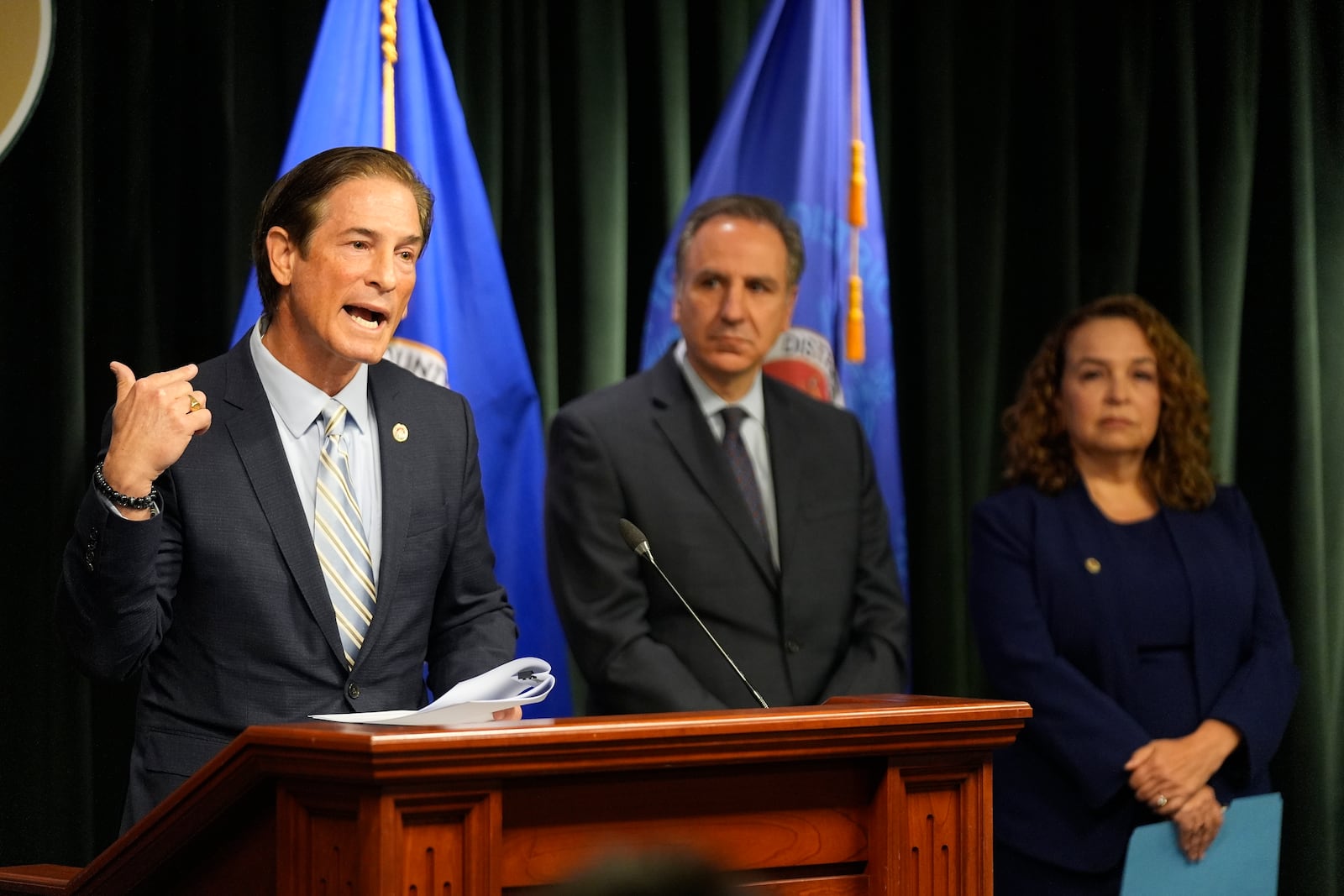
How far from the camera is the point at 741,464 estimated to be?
10.8 feet

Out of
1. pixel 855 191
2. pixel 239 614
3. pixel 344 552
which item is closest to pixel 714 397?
pixel 855 191

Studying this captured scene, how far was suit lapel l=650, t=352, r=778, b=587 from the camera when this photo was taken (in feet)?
10.4

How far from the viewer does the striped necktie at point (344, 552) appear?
91.0 inches

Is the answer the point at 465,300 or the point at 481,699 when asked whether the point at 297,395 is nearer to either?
the point at 481,699

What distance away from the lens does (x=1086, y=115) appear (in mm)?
4305

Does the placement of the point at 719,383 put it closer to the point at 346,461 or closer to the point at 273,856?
the point at 346,461

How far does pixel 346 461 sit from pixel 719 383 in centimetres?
113

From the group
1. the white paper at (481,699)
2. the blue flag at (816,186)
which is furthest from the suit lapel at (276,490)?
the blue flag at (816,186)

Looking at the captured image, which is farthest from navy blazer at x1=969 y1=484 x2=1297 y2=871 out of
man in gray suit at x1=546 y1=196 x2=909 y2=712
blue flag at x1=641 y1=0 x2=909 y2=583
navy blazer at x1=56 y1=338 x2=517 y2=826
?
navy blazer at x1=56 y1=338 x2=517 y2=826

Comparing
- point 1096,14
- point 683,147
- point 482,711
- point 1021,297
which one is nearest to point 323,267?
point 482,711

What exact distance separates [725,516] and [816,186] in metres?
0.95

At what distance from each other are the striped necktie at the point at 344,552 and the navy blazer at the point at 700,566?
2.41ft

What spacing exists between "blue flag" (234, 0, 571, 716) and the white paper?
139 centimetres

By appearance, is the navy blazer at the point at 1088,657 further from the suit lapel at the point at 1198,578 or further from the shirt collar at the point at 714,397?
the shirt collar at the point at 714,397
